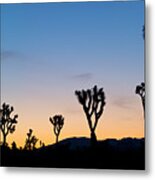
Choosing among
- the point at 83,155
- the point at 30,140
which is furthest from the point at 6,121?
the point at 83,155

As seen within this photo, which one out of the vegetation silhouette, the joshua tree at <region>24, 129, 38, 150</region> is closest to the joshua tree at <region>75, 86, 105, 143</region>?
the vegetation silhouette

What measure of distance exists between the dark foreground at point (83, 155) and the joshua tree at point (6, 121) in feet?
0.22

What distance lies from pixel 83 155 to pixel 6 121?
0.32 meters

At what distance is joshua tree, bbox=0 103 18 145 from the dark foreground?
0.22 ft

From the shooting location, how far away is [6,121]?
206 cm

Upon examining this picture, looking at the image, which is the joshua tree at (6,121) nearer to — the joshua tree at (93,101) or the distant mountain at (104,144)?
the distant mountain at (104,144)

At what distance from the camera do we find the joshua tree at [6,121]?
206 cm

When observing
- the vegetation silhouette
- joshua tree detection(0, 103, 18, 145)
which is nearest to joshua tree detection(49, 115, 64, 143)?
the vegetation silhouette

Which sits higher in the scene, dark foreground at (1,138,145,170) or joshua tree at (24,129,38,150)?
joshua tree at (24,129,38,150)

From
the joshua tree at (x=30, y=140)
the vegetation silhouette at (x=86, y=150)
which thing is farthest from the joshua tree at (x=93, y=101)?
the joshua tree at (x=30, y=140)

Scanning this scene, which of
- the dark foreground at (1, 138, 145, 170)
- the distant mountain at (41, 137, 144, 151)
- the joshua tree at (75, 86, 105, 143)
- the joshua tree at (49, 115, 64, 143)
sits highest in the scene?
the joshua tree at (75, 86, 105, 143)

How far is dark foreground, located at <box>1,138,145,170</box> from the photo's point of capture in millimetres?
1991

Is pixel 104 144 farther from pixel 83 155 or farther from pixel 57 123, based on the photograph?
pixel 57 123

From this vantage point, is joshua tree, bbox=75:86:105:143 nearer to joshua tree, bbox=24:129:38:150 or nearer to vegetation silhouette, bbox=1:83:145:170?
vegetation silhouette, bbox=1:83:145:170
